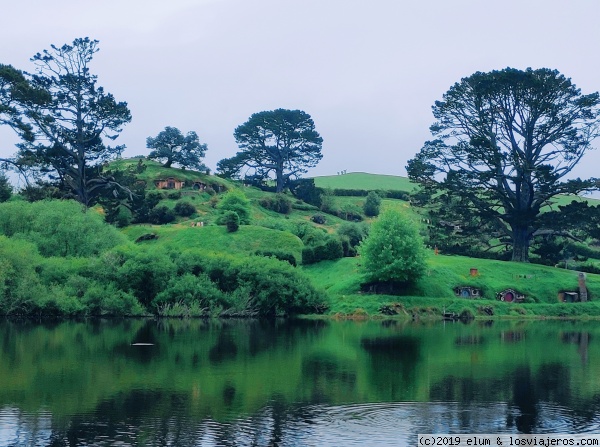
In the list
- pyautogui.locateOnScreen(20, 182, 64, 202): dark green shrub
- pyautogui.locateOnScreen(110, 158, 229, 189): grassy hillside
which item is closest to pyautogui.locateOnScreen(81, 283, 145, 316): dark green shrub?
pyautogui.locateOnScreen(20, 182, 64, 202): dark green shrub

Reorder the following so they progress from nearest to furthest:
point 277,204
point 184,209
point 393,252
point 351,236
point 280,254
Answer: point 393,252 < point 280,254 < point 351,236 < point 184,209 < point 277,204

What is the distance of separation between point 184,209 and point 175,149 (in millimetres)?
33110

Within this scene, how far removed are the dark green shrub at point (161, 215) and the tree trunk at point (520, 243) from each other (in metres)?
51.4

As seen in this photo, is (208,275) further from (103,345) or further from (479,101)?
(479,101)

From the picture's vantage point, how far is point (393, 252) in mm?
92750

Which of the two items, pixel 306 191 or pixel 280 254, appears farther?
pixel 306 191

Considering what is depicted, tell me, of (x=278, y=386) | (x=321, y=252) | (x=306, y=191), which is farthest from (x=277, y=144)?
(x=278, y=386)

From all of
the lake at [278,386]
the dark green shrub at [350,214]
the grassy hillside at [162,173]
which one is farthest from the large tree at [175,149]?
the lake at [278,386]

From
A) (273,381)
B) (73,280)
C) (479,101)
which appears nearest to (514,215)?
(479,101)

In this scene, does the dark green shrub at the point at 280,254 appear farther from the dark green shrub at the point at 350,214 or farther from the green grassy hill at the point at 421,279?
the dark green shrub at the point at 350,214

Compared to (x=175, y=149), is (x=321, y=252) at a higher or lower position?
lower

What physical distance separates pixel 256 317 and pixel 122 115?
37230 millimetres

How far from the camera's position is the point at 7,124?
103m

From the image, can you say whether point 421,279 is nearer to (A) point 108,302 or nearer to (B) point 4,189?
(A) point 108,302
